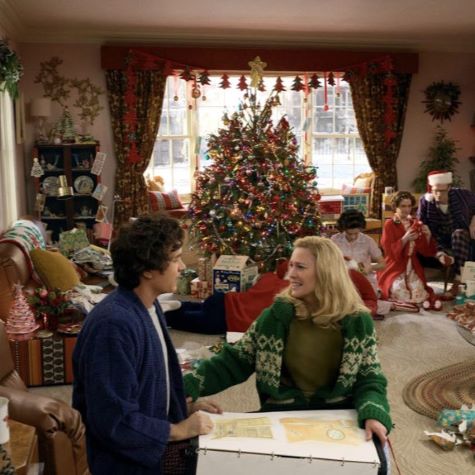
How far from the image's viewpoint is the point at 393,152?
30.4 feet

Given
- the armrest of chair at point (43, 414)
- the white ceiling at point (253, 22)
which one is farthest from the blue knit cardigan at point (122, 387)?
the white ceiling at point (253, 22)

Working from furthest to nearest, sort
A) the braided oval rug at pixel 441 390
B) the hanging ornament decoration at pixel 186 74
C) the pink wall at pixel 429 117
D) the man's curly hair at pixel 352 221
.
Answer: the pink wall at pixel 429 117 < the hanging ornament decoration at pixel 186 74 < the man's curly hair at pixel 352 221 < the braided oval rug at pixel 441 390

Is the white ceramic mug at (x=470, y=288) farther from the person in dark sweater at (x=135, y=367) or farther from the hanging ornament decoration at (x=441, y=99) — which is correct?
the hanging ornament decoration at (x=441, y=99)

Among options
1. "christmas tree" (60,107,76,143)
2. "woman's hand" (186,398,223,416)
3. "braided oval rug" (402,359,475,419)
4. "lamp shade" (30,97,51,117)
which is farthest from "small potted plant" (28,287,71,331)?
"lamp shade" (30,97,51,117)

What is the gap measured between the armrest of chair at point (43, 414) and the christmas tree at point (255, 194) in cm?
379

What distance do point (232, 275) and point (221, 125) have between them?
3846 mm

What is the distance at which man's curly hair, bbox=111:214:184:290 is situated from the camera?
1910 mm

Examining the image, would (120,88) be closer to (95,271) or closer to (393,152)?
(95,271)

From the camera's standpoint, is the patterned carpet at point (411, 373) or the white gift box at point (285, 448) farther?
the patterned carpet at point (411, 373)

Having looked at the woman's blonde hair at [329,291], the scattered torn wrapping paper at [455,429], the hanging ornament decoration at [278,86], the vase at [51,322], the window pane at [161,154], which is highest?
the hanging ornament decoration at [278,86]

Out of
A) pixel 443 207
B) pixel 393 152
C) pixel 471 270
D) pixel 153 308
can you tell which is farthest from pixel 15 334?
pixel 393 152

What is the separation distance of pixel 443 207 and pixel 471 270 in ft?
5.42

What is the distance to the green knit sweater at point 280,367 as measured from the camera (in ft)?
7.13

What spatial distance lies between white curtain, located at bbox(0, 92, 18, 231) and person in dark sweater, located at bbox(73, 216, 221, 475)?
4418 mm
